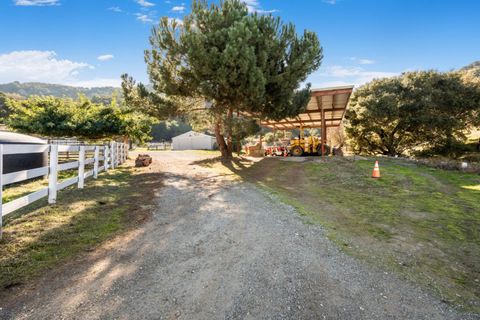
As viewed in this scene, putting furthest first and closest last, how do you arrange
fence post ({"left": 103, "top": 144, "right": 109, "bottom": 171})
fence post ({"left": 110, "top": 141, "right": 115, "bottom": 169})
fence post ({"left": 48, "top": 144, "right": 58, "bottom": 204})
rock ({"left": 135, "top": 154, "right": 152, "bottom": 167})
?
rock ({"left": 135, "top": 154, "right": 152, "bottom": 167}) < fence post ({"left": 110, "top": 141, "right": 115, "bottom": 169}) < fence post ({"left": 103, "top": 144, "right": 109, "bottom": 171}) < fence post ({"left": 48, "top": 144, "right": 58, "bottom": 204})

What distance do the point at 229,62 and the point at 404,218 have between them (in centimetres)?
869

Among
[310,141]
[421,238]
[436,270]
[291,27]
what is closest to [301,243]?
[436,270]

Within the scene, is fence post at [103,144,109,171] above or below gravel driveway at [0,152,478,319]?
above

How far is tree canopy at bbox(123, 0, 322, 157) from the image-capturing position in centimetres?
1087

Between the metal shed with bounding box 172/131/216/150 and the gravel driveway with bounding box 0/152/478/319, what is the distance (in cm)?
3896

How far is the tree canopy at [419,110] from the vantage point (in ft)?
66.1

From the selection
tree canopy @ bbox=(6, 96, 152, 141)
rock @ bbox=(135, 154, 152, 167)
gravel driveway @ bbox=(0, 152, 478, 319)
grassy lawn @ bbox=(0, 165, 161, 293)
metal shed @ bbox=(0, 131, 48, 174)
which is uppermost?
tree canopy @ bbox=(6, 96, 152, 141)

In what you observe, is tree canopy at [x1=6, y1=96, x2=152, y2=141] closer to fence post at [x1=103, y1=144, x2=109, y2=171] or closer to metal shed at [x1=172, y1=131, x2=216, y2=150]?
fence post at [x1=103, y1=144, x2=109, y2=171]

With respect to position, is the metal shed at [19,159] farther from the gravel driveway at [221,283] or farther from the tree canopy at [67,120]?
the gravel driveway at [221,283]

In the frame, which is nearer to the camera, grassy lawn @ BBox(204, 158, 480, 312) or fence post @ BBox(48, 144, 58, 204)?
grassy lawn @ BBox(204, 158, 480, 312)

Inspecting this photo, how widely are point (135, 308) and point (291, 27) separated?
1358 centimetres

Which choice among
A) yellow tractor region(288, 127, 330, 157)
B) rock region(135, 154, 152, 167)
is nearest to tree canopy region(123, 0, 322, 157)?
rock region(135, 154, 152, 167)

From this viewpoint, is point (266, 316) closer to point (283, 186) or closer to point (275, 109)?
point (283, 186)

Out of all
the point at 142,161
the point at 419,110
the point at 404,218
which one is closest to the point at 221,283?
the point at 404,218
